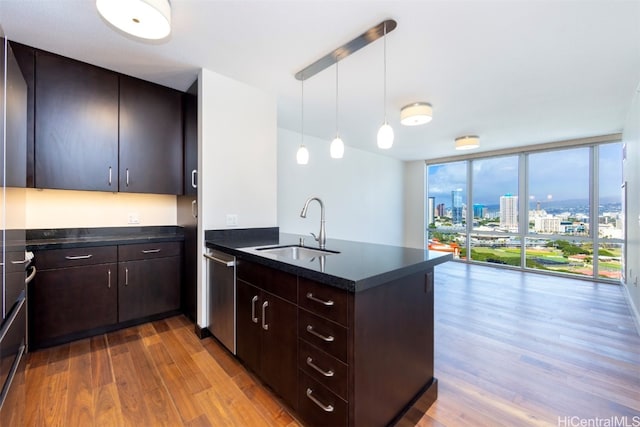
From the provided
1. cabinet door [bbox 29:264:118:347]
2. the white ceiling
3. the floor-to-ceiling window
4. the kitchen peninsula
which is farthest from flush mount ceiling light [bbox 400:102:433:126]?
the floor-to-ceiling window

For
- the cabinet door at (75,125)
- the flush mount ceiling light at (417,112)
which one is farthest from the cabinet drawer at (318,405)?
the flush mount ceiling light at (417,112)

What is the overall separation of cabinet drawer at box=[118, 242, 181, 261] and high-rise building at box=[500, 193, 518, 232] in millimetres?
5914

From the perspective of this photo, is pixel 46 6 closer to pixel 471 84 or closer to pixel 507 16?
pixel 507 16

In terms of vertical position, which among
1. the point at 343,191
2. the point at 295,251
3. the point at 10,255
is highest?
the point at 343,191

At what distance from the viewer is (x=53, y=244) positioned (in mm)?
2238

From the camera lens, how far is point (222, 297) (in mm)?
2227

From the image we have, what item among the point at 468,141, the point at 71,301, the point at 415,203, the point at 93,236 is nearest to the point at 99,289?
the point at 71,301

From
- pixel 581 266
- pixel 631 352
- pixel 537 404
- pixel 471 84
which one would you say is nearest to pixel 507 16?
pixel 471 84

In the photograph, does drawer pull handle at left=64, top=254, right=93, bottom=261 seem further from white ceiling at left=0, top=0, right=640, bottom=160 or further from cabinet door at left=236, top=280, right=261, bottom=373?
white ceiling at left=0, top=0, right=640, bottom=160

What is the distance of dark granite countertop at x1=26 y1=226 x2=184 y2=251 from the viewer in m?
2.30

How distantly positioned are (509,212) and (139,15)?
637 cm

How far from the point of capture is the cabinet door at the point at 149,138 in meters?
2.62

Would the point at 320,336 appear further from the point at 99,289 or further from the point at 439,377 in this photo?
the point at 99,289

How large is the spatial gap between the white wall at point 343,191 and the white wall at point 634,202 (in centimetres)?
371
